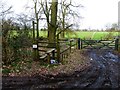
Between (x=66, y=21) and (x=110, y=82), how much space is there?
19394 millimetres

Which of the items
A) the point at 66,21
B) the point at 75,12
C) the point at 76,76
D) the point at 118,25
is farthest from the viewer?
the point at 118,25

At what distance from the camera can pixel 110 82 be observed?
33.3 feet

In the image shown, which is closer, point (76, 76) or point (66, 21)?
point (76, 76)

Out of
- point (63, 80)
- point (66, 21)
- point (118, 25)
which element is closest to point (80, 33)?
point (118, 25)

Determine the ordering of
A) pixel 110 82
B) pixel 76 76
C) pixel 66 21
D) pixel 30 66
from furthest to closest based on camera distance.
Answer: pixel 66 21, pixel 30 66, pixel 76 76, pixel 110 82

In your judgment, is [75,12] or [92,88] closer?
[92,88]

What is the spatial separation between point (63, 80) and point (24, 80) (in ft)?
5.43

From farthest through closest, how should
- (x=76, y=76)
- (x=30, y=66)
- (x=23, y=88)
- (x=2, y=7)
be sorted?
(x=2, y=7) → (x=30, y=66) → (x=76, y=76) → (x=23, y=88)

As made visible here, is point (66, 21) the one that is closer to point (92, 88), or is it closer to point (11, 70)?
point (11, 70)

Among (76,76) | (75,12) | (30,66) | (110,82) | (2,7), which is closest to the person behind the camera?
(110,82)

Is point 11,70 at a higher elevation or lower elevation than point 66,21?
lower

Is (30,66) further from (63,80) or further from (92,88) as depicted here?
(92,88)

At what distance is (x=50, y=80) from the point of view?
1048 cm

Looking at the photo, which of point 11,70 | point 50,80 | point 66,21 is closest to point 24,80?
point 50,80
